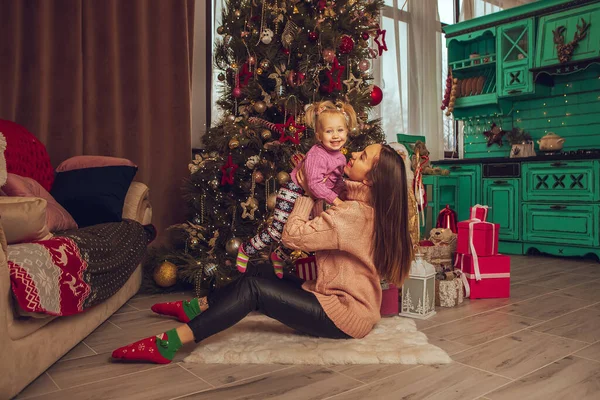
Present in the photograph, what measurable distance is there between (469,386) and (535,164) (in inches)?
128

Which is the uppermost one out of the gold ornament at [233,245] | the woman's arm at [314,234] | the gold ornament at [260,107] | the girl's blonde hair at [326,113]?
the gold ornament at [260,107]

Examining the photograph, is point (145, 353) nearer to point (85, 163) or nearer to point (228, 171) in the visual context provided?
point (228, 171)

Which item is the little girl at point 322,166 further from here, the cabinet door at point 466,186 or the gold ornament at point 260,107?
the cabinet door at point 466,186

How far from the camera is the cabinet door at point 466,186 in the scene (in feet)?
15.6

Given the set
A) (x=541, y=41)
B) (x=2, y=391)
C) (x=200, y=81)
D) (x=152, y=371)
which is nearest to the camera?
(x=2, y=391)

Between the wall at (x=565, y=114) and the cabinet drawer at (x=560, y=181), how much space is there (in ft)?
2.20

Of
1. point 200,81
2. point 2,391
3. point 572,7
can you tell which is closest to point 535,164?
point 572,7

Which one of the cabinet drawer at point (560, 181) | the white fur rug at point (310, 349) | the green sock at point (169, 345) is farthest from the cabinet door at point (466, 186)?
the green sock at point (169, 345)

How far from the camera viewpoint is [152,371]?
171 centimetres

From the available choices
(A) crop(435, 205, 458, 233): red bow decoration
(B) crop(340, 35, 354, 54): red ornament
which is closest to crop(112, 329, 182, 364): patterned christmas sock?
(B) crop(340, 35, 354, 54): red ornament

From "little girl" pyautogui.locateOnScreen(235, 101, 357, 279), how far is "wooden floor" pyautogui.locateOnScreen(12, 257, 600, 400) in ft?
1.87

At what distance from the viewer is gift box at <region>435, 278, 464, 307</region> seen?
2.62 metres

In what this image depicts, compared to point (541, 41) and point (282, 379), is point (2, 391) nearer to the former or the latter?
point (282, 379)

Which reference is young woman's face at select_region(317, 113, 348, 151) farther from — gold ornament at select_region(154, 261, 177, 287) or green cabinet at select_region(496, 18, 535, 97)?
green cabinet at select_region(496, 18, 535, 97)
